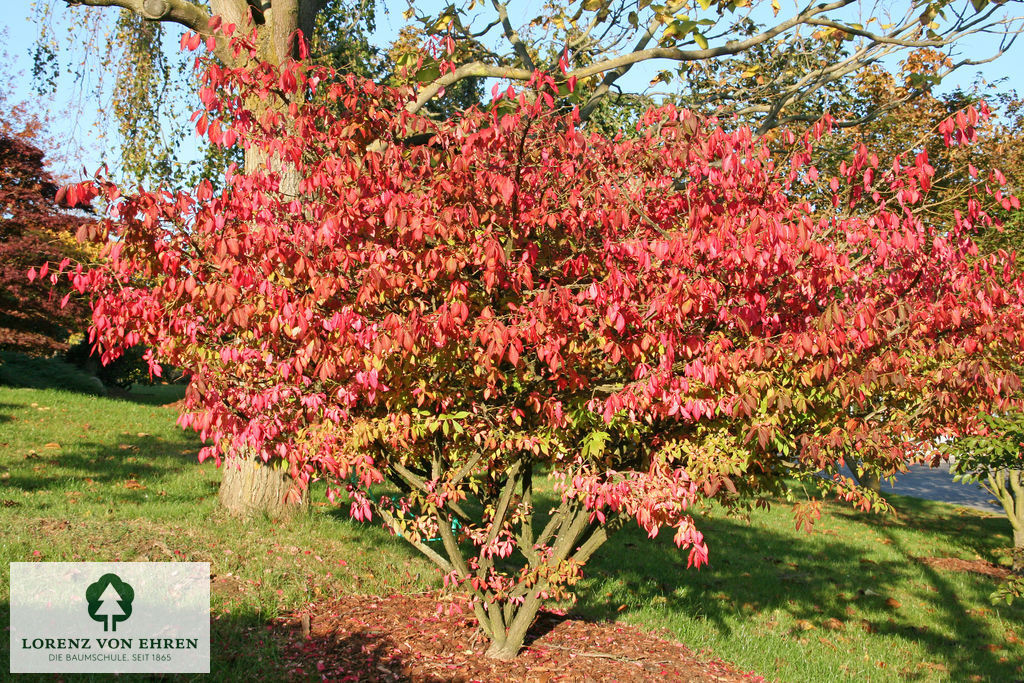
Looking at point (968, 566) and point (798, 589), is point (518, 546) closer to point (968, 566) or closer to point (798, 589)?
point (798, 589)

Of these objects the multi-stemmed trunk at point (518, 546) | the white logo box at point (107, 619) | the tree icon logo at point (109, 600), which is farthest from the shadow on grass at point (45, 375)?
the multi-stemmed trunk at point (518, 546)

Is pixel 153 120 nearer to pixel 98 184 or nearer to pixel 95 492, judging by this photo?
pixel 95 492

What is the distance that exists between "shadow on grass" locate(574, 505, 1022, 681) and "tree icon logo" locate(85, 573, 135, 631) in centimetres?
429

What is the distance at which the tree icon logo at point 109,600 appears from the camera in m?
5.41

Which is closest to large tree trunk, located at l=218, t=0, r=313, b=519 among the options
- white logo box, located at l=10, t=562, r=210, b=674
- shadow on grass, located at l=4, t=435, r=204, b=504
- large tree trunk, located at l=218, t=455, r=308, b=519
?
large tree trunk, located at l=218, t=455, r=308, b=519

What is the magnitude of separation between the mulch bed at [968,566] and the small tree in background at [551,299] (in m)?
8.30

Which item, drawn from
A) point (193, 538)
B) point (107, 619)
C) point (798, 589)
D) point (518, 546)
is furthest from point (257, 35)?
point (798, 589)

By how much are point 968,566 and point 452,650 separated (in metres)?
10.1

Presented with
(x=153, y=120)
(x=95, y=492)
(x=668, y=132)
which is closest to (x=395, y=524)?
(x=668, y=132)

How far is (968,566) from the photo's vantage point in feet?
38.4

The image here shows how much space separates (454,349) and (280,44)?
564 centimetres

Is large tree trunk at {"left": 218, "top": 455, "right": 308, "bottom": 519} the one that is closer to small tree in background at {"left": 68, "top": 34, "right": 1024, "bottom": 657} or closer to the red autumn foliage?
small tree in background at {"left": 68, "top": 34, "right": 1024, "bottom": 657}

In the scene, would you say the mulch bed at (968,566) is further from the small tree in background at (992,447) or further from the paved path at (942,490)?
the small tree in background at (992,447)

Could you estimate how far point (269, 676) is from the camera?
500cm
